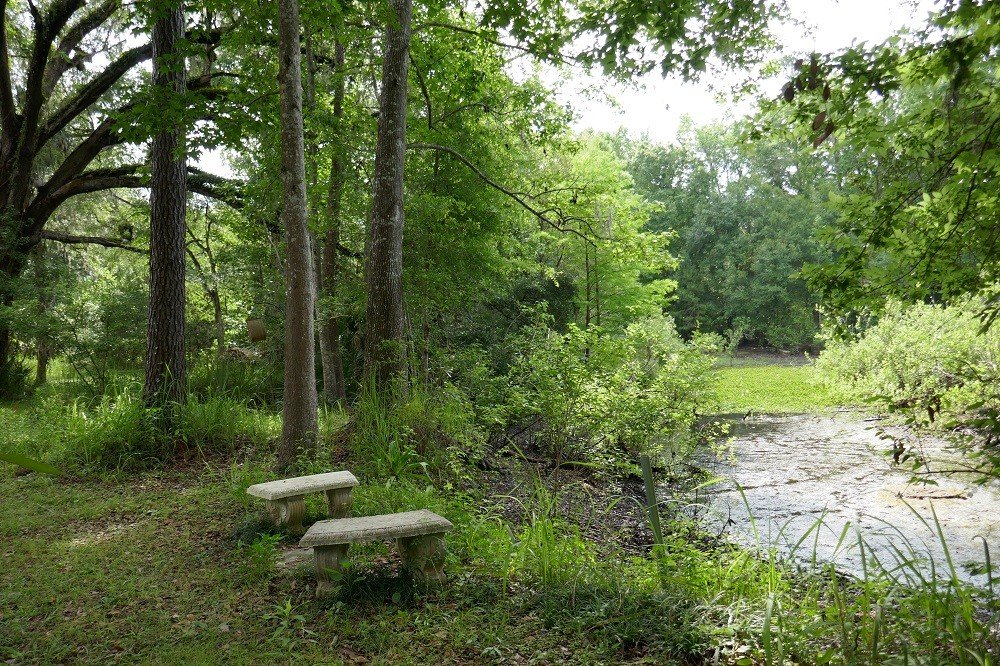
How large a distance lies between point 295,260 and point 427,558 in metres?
2.92

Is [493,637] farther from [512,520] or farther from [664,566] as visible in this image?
[512,520]

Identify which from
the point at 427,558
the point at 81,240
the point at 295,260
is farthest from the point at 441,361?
the point at 81,240

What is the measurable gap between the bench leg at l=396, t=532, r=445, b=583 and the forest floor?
0.09 m

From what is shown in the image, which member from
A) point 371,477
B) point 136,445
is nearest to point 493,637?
point 371,477

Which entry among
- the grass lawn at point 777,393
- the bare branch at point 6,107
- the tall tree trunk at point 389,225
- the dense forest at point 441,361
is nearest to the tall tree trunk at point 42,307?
the dense forest at point 441,361

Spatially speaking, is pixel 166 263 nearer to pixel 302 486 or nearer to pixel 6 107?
pixel 302 486

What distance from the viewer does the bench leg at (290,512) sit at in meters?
4.74

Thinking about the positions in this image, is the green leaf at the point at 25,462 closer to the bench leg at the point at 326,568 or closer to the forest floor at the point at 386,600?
the forest floor at the point at 386,600

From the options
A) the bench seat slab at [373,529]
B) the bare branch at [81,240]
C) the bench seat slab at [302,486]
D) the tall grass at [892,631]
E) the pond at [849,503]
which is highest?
the bare branch at [81,240]

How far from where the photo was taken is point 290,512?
15.6ft

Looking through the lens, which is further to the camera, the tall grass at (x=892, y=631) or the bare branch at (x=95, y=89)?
the bare branch at (x=95, y=89)

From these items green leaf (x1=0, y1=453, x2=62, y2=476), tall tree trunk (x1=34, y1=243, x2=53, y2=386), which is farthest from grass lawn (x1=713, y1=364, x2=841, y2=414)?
green leaf (x1=0, y1=453, x2=62, y2=476)

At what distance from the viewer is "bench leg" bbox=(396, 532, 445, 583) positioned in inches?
154

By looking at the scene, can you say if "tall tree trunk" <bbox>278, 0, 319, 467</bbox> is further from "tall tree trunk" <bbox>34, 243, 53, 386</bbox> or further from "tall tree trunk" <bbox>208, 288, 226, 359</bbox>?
"tall tree trunk" <bbox>208, 288, 226, 359</bbox>
